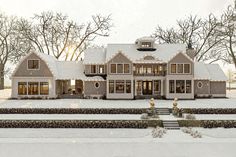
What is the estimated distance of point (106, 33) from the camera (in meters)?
66.4

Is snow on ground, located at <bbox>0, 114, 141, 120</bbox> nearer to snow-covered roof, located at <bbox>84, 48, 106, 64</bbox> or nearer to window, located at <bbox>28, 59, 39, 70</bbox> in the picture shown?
window, located at <bbox>28, 59, 39, 70</bbox>

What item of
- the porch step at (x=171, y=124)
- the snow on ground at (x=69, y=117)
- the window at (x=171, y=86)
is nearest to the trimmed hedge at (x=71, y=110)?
the snow on ground at (x=69, y=117)

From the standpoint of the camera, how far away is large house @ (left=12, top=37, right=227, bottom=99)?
156 feet

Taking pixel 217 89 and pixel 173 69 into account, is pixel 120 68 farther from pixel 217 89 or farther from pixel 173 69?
pixel 217 89

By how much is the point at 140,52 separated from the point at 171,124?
23.0m

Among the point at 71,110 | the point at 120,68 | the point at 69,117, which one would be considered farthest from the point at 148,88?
the point at 69,117
